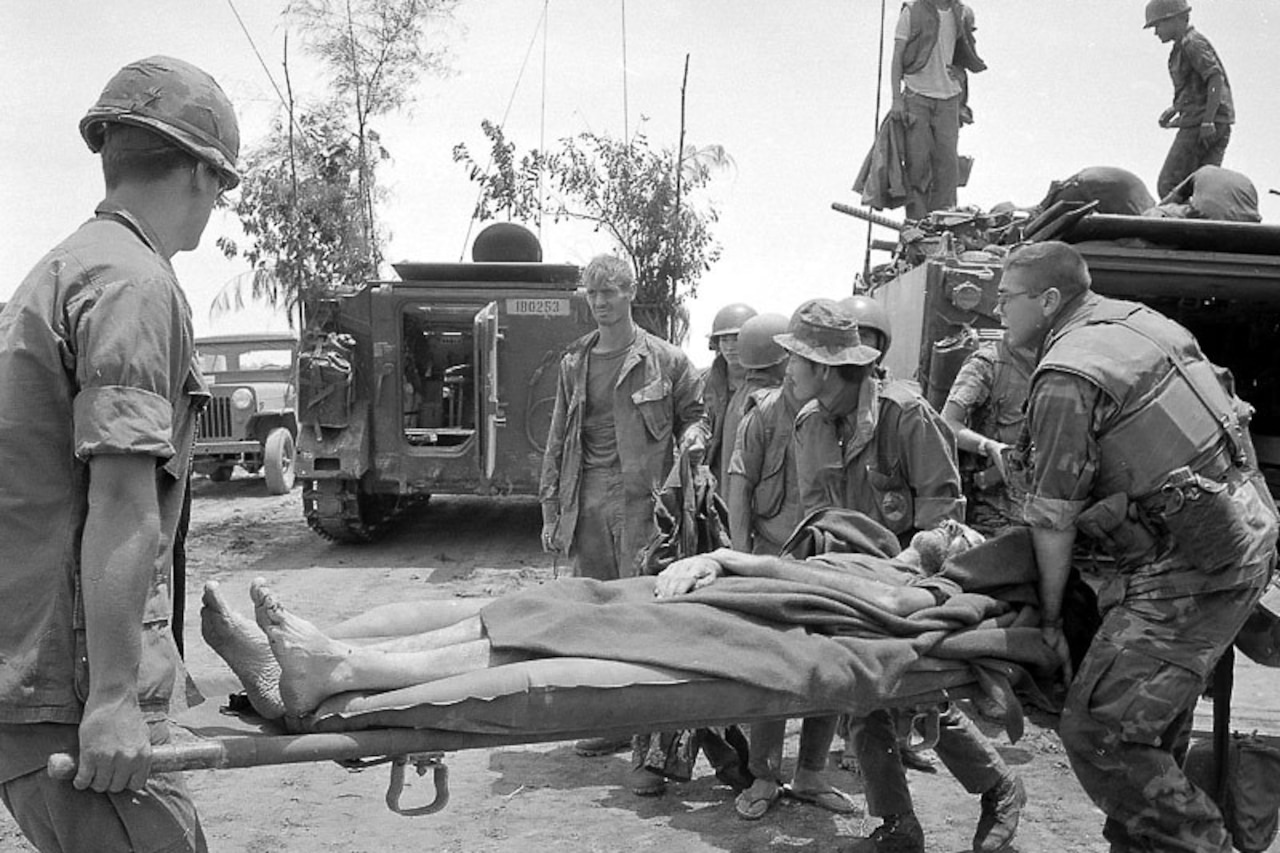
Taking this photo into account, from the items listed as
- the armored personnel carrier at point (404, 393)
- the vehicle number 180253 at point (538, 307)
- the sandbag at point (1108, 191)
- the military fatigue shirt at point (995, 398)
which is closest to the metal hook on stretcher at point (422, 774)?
the military fatigue shirt at point (995, 398)

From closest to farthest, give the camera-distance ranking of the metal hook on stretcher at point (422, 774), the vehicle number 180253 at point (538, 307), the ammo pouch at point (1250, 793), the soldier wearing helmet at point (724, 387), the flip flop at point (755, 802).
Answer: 1. the metal hook on stretcher at point (422, 774)
2. the ammo pouch at point (1250, 793)
3. the flip flop at point (755, 802)
4. the soldier wearing helmet at point (724, 387)
5. the vehicle number 180253 at point (538, 307)

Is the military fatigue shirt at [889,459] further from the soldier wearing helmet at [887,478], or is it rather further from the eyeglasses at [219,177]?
the eyeglasses at [219,177]

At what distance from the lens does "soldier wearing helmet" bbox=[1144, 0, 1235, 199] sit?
26.0 feet

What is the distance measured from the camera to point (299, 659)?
2.62 meters

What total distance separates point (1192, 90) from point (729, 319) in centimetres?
395

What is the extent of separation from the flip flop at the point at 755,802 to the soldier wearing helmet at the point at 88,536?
2.64 meters

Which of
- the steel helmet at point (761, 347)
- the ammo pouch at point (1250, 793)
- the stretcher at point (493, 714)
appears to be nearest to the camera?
the stretcher at point (493, 714)

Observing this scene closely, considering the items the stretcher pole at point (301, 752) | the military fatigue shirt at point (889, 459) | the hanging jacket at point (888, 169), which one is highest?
the hanging jacket at point (888, 169)

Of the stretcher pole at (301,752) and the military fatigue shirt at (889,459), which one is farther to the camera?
the military fatigue shirt at (889,459)

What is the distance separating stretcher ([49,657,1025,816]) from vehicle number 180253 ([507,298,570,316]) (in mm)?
7859

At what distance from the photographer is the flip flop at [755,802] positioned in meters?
4.47

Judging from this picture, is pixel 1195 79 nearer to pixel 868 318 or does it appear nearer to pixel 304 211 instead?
pixel 868 318

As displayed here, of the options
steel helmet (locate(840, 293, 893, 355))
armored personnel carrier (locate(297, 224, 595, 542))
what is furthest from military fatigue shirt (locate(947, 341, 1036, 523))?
armored personnel carrier (locate(297, 224, 595, 542))

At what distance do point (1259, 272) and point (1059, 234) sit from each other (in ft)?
2.99
